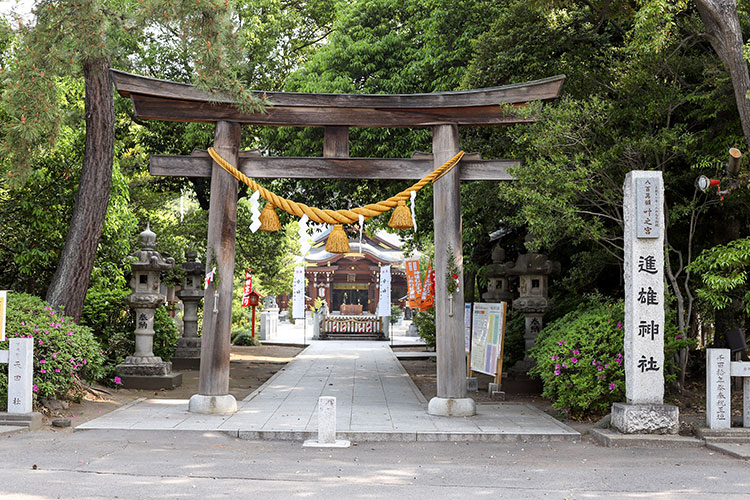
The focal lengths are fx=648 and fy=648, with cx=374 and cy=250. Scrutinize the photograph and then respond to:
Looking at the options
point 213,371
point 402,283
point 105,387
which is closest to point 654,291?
point 213,371

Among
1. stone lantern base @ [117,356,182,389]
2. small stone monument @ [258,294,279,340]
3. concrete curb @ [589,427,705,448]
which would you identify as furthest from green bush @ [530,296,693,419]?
small stone monument @ [258,294,279,340]

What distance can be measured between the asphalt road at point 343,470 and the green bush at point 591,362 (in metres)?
1.29

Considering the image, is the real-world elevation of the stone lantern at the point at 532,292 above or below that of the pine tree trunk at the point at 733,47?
below

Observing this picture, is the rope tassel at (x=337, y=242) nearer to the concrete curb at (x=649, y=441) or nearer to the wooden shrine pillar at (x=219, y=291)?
the wooden shrine pillar at (x=219, y=291)

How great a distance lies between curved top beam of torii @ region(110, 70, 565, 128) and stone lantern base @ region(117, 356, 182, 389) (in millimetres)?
5135

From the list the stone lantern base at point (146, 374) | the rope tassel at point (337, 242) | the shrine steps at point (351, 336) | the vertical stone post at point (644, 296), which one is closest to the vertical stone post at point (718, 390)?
the vertical stone post at point (644, 296)

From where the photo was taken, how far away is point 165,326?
553 inches

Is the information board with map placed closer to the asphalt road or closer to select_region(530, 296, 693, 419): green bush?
select_region(530, 296, 693, 419): green bush

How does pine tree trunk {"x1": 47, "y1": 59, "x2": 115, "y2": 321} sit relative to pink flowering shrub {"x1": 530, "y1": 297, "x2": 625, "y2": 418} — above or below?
above

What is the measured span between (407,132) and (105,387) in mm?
8406

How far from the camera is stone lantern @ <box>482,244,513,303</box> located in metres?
14.0

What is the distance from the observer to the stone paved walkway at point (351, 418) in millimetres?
8039

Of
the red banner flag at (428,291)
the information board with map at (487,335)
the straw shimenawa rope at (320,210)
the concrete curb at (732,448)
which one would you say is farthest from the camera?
the red banner flag at (428,291)

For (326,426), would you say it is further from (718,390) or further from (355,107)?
(718,390)
